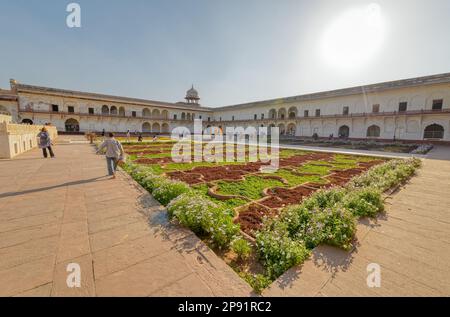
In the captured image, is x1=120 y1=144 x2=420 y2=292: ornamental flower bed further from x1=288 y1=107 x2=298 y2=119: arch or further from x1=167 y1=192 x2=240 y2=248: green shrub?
x1=288 y1=107 x2=298 y2=119: arch

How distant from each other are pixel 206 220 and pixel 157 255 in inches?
28.3

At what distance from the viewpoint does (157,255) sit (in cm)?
214

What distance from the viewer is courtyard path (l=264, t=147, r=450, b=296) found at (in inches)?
67.9

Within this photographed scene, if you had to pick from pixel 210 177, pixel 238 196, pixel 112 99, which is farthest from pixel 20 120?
pixel 238 196

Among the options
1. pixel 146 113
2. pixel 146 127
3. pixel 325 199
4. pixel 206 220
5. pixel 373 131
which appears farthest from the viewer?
pixel 146 113

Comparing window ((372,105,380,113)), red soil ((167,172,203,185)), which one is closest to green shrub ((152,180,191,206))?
red soil ((167,172,203,185))

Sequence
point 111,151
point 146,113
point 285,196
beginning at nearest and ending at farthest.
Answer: point 285,196 < point 111,151 < point 146,113

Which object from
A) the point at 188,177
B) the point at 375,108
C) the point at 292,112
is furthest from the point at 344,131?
the point at 188,177

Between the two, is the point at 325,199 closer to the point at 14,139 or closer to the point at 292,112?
the point at 14,139

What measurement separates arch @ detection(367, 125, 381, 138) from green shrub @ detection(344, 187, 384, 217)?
28137 millimetres

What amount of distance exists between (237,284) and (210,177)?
4.48 m

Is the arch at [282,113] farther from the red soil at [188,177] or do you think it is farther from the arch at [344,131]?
the red soil at [188,177]
